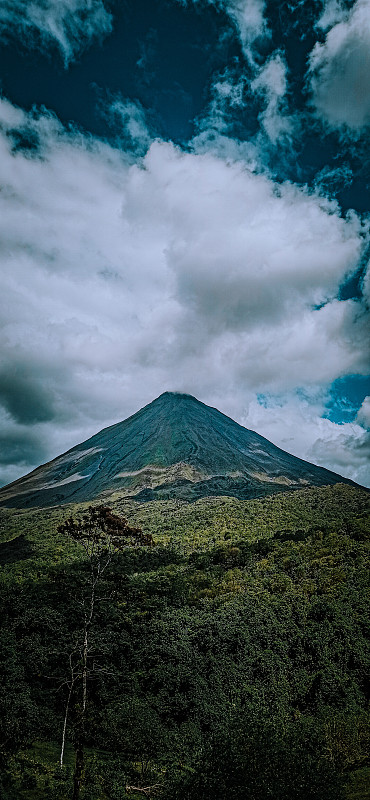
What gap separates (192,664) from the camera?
38.8 meters

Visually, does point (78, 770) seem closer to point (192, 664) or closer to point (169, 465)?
point (192, 664)

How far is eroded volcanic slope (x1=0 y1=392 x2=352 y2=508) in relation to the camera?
116562 mm

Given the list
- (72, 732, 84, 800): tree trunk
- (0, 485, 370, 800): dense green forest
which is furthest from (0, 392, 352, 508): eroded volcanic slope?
(72, 732, 84, 800): tree trunk

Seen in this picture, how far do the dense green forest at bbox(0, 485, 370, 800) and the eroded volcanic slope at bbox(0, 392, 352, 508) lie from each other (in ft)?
141

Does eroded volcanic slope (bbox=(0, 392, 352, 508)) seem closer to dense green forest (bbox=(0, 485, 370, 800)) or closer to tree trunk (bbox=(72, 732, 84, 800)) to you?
dense green forest (bbox=(0, 485, 370, 800))

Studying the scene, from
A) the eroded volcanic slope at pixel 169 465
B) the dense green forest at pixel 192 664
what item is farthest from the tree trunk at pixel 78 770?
the eroded volcanic slope at pixel 169 465

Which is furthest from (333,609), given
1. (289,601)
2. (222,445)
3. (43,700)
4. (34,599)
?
(222,445)

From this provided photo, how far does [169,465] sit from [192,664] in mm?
93683

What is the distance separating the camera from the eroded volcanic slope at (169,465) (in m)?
117

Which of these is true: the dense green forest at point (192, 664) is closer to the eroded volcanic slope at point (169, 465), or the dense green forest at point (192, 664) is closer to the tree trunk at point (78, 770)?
the tree trunk at point (78, 770)

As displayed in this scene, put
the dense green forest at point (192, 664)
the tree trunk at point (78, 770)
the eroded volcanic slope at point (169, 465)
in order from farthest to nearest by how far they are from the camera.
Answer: the eroded volcanic slope at point (169, 465), the dense green forest at point (192, 664), the tree trunk at point (78, 770)

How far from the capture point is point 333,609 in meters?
42.7

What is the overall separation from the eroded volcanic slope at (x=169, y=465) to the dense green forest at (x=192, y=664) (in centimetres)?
4308

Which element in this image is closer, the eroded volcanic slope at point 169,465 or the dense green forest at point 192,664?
the dense green forest at point 192,664
